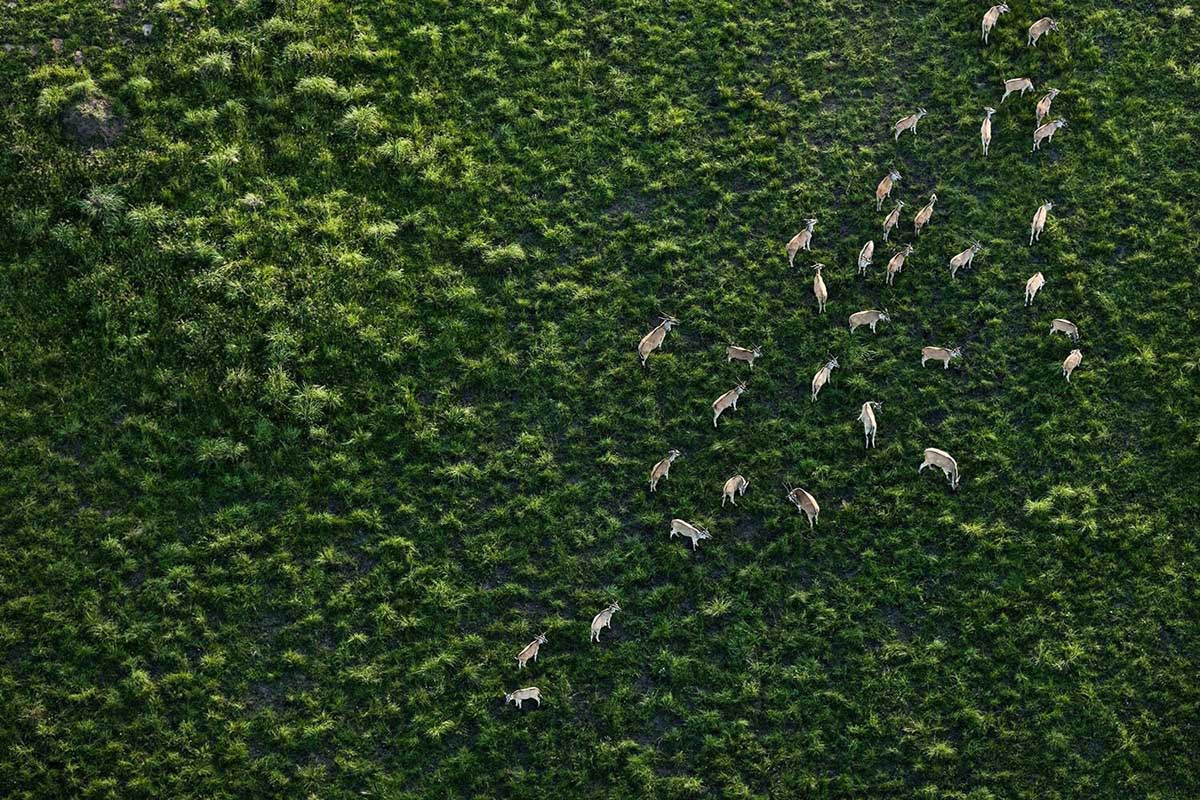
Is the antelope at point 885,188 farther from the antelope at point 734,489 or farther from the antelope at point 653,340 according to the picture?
the antelope at point 734,489

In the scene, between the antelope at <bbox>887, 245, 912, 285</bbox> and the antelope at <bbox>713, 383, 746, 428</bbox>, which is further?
the antelope at <bbox>887, 245, 912, 285</bbox>

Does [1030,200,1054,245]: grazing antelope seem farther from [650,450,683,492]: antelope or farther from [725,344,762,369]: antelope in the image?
[650,450,683,492]: antelope

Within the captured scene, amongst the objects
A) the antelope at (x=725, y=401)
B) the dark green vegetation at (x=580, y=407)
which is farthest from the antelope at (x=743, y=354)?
the antelope at (x=725, y=401)

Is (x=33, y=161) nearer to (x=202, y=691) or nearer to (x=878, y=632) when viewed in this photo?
(x=202, y=691)

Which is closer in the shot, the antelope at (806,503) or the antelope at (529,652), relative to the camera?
the antelope at (529,652)

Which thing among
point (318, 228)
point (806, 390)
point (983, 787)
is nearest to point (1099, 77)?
point (806, 390)

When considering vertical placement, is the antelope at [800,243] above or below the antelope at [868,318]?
above

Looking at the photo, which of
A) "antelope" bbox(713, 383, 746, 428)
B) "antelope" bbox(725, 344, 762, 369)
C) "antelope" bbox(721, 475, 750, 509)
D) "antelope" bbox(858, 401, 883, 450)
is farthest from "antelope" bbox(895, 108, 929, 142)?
"antelope" bbox(721, 475, 750, 509)
